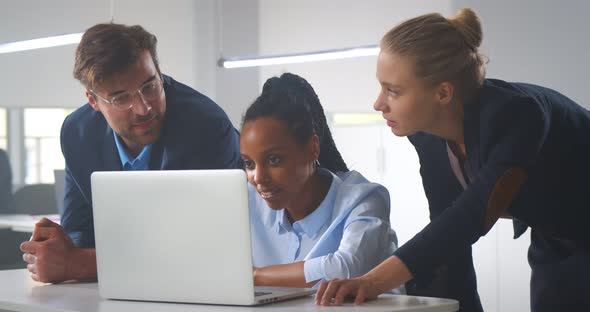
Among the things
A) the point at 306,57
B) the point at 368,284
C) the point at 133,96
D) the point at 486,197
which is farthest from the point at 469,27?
the point at 306,57

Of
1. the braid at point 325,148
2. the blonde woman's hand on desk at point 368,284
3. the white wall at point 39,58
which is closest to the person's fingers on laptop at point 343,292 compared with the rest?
the blonde woman's hand on desk at point 368,284

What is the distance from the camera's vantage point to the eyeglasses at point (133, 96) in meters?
2.26

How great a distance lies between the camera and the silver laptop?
5.46ft

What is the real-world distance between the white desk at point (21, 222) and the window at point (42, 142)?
80 cm

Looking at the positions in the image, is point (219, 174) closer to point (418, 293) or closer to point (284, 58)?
point (418, 293)

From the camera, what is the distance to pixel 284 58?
6.09 metres

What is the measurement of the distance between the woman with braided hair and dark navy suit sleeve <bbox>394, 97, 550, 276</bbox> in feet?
1.25

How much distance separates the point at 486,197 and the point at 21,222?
4.29m

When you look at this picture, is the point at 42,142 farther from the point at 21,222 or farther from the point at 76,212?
the point at 76,212

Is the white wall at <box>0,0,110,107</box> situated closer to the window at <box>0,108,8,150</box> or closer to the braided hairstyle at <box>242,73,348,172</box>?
the window at <box>0,108,8,150</box>

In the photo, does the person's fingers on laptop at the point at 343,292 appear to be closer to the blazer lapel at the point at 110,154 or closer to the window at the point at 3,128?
the blazer lapel at the point at 110,154

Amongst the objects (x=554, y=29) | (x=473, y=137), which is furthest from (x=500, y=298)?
(x=473, y=137)

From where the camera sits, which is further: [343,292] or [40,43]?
[40,43]

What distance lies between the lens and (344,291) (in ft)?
5.32
